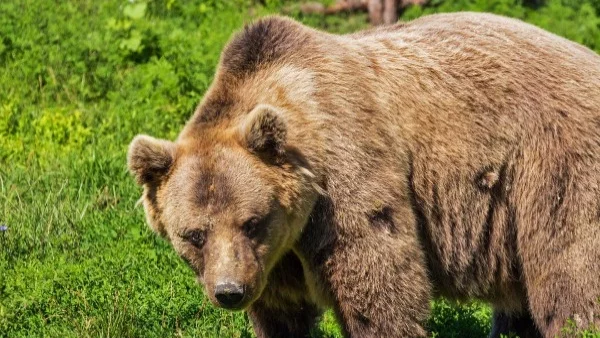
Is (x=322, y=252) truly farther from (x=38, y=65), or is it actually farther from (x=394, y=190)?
(x=38, y=65)

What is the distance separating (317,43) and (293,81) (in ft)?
1.05

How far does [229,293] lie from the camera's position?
529 centimetres

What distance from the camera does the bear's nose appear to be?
5.28 metres

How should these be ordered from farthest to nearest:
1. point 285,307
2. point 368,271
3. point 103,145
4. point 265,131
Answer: point 103,145 < point 285,307 < point 368,271 < point 265,131

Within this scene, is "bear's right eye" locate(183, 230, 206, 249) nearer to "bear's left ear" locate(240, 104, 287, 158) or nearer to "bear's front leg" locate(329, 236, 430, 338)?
"bear's left ear" locate(240, 104, 287, 158)

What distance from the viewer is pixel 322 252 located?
5.61 meters

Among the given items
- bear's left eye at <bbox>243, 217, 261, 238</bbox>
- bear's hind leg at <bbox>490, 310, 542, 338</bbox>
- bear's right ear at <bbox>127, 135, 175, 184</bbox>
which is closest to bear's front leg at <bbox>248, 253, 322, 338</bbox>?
bear's left eye at <bbox>243, 217, 261, 238</bbox>

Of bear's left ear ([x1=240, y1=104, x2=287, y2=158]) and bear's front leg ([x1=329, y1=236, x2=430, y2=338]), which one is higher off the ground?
bear's left ear ([x1=240, y1=104, x2=287, y2=158])

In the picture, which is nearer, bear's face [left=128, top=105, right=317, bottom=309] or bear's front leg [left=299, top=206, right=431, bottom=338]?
bear's face [left=128, top=105, right=317, bottom=309]

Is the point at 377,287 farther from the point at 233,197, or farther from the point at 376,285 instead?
the point at 233,197

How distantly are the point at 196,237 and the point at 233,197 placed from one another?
0.27 metres

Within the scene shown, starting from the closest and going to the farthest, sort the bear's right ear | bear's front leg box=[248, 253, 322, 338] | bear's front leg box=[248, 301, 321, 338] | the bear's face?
1. the bear's face
2. the bear's right ear
3. bear's front leg box=[248, 253, 322, 338]
4. bear's front leg box=[248, 301, 321, 338]

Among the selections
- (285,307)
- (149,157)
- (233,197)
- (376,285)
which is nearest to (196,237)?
(233,197)

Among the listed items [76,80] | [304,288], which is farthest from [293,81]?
[76,80]
